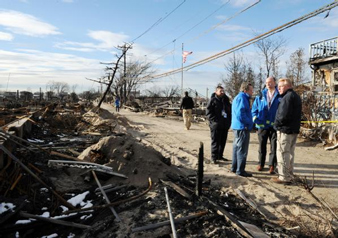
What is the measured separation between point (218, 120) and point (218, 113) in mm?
193

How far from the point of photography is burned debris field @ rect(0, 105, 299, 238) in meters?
3.80

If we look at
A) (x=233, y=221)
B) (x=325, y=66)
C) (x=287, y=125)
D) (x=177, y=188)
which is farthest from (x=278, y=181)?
(x=325, y=66)

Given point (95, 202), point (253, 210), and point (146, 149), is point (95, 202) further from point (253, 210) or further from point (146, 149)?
point (253, 210)

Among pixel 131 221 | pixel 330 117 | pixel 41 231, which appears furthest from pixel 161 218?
pixel 330 117

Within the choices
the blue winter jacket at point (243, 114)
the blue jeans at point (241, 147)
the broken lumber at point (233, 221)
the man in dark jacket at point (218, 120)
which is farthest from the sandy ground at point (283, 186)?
the blue winter jacket at point (243, 114)

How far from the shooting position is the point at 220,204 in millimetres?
4391

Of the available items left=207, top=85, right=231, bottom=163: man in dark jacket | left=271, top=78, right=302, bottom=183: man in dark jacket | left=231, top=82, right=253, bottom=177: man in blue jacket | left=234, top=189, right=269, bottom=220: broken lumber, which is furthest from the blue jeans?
left=207, top=85, right=231, bottom=163: man in dark jacket

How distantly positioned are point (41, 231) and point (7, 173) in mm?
1652

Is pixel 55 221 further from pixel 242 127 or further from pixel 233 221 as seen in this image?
pixel 242 127

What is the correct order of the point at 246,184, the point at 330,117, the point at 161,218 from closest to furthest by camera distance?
1. the point at 161,218
2. the point at 246,184
3. the point at 330,117

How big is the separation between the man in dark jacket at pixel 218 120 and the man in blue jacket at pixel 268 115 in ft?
3.44

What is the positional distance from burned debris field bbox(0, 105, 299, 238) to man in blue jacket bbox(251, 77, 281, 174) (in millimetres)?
1663

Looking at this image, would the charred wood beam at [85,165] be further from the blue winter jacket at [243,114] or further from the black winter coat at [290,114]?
the black winter coat at [290,114]

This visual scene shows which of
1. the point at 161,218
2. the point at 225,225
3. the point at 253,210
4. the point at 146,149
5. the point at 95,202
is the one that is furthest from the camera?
the point at 146,149
